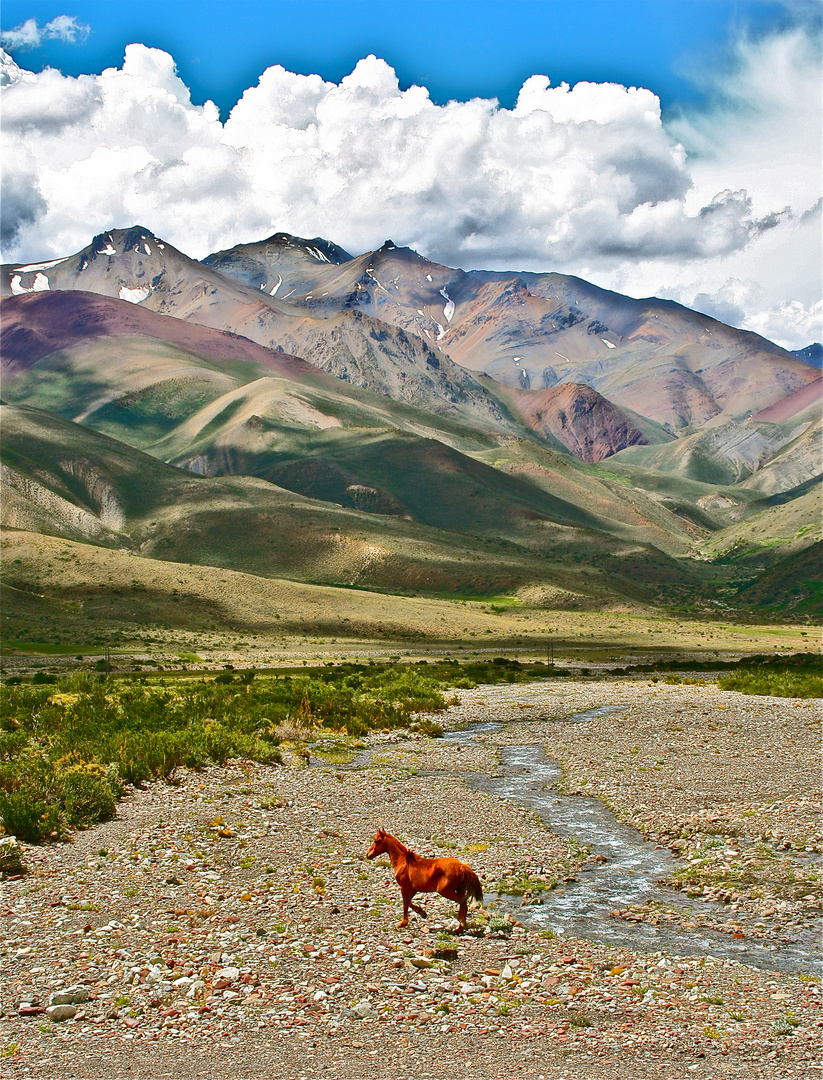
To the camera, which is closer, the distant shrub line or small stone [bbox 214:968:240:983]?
small stone [bbox 214:968:240:983]

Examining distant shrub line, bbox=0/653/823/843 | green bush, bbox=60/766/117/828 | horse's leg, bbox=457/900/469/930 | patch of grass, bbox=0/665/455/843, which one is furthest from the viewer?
distant shrub line, bbox=0/653/823/843

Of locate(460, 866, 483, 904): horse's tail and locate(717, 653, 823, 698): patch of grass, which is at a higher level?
locate(460, 866, 483, 904): horse's tail

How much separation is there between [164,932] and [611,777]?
15142 mm

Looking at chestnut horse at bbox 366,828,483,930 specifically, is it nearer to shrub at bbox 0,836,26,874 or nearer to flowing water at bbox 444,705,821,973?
flowing water at bbox 444,705,821,973

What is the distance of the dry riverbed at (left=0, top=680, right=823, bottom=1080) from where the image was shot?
31.7 ft

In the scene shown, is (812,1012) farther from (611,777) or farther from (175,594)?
(175,594)

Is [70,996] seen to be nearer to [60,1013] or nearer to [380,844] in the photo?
[60,1013]

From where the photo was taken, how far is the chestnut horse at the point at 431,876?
1227 centimetres

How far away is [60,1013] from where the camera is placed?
33.0ft

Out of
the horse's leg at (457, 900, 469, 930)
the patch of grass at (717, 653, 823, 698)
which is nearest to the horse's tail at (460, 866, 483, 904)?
the horse's leg at (457, 900, 469, 930)

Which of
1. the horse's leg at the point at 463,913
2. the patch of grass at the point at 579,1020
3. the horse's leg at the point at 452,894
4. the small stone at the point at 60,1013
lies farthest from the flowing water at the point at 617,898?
the small stone at the point at 60,1013

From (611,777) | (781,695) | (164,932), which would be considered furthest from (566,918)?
(781,695)

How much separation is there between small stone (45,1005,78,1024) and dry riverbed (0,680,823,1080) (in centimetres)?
3

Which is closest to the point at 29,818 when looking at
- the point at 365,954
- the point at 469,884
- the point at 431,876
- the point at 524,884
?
the point at 365,954
